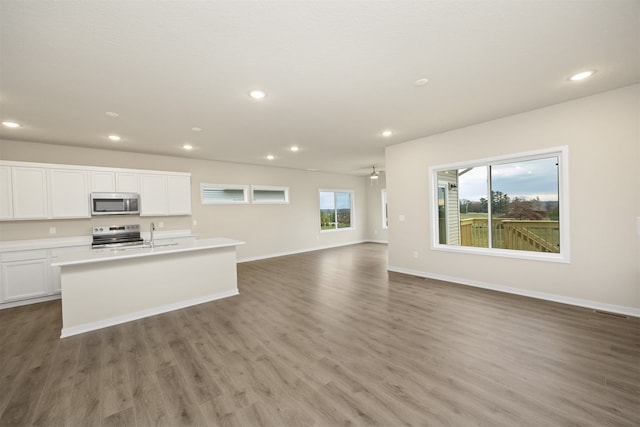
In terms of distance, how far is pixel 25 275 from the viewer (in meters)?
4.07

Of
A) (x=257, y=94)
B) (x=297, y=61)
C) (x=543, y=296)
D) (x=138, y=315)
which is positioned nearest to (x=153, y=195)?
(x=138, y=315)

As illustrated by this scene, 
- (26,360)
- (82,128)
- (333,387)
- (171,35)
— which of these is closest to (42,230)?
(82,128)

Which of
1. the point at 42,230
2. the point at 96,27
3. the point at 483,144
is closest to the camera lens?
the point at 96,27

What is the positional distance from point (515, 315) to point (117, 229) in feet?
22.5

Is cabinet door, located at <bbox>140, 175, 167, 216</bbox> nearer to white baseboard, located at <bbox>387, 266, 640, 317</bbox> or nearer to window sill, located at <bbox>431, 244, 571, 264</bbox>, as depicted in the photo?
white baseboard, located at <bbox>387, 266, 640, 317</bbox>

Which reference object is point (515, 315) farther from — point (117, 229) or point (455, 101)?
point (117, 229)

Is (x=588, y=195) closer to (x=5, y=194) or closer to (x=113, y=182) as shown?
(x=113, y=182)

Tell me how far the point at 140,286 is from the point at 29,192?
2.76 meters

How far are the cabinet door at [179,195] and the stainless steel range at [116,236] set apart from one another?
0.75 m

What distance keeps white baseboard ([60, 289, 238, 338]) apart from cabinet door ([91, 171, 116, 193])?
2735mm

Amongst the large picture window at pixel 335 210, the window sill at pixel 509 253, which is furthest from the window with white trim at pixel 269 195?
the window sill at pixel 509 253

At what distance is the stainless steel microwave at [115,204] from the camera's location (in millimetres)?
4719

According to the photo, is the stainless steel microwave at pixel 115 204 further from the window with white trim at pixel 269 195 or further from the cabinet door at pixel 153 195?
the window with white trim at pixel 269 195

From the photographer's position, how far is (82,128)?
3.92 meters
